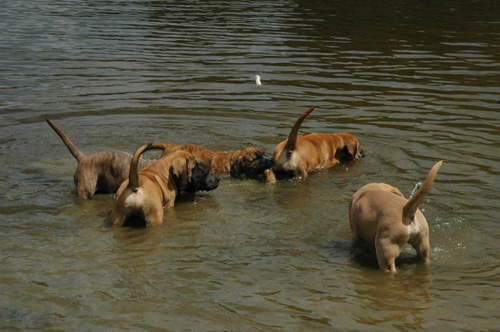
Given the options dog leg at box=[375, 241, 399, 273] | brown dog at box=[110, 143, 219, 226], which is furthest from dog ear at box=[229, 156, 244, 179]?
dog leg at box=[375, 241, 399, 273]

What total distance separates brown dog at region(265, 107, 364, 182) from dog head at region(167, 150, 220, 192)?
1.12 metres

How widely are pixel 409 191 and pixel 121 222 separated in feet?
11.4

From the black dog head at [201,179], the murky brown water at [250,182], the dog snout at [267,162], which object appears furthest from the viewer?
the dog snout at [267,162]

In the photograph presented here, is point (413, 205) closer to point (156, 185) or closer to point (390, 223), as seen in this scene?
point (390, 223)

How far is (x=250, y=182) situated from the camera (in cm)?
899

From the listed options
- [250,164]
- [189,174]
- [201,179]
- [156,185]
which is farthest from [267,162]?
[156,185]

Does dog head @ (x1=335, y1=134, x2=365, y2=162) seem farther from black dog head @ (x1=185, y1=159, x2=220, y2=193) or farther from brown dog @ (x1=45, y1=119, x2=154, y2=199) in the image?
brown dog @ (x1=45, y1=119, x2=154, y2=199)

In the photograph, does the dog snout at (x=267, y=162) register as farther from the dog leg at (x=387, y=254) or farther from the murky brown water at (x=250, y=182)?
the dog leg at (x=387, y=254)

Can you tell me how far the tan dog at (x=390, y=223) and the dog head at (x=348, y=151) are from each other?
3.42 meters

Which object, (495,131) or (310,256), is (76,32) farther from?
(310,256)

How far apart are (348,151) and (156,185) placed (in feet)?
11.2

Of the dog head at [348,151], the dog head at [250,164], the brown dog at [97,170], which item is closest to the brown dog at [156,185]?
the brown dog at [97,170]

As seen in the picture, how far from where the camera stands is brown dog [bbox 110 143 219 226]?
6.87 m

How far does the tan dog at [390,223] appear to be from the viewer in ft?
18.3
